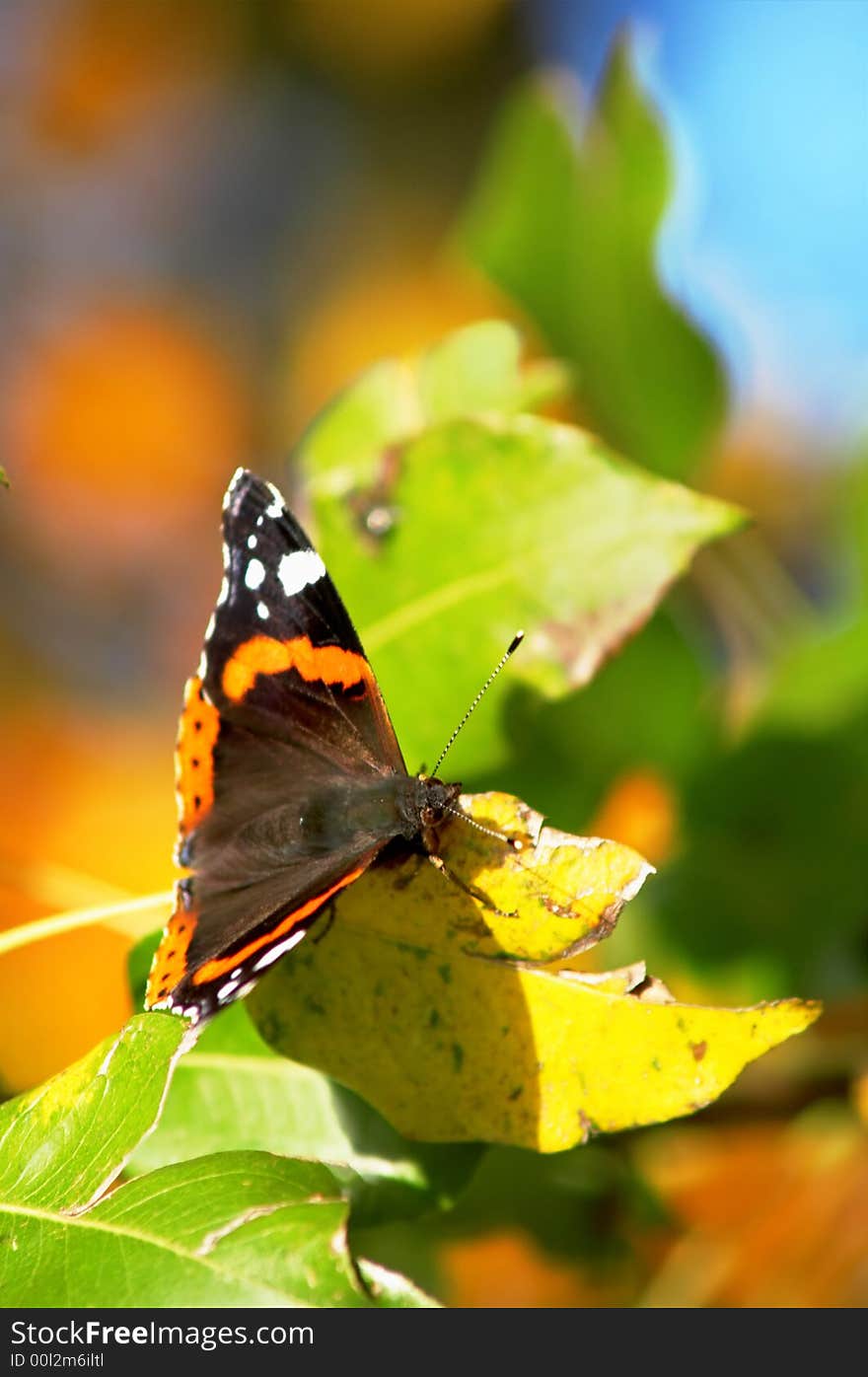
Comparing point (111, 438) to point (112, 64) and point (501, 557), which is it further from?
point (501, 557)

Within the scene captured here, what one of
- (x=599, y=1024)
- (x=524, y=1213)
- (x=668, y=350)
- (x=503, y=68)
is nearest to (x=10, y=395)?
(x=503, y=68)

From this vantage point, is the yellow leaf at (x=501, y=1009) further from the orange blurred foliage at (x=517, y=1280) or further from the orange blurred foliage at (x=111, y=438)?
the orange blurred foliage at (x=111, y=438)

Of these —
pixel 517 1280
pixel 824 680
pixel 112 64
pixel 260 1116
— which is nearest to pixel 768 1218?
pixel 517 1280

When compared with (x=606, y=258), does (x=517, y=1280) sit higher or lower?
lower

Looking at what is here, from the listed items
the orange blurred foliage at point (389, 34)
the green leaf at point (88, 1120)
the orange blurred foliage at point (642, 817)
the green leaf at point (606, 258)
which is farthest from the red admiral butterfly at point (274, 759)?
the orange blurred foliage at point (389, 34)

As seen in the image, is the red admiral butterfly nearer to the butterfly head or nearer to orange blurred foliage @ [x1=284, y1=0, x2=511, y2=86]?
the butterfly head

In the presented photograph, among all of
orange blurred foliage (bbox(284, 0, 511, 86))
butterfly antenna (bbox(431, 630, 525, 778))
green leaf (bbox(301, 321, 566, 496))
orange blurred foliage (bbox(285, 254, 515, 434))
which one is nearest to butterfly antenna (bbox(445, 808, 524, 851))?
butterfly antenna (bbox(431, 630, 525, 778))
